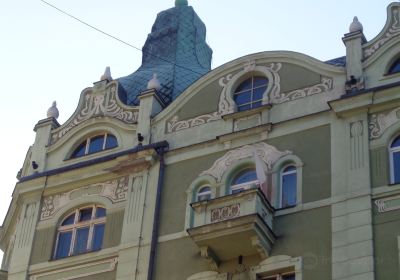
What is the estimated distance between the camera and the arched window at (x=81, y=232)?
93.8 feet

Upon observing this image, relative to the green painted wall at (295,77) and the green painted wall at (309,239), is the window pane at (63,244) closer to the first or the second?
the green painted wall at (309,239)

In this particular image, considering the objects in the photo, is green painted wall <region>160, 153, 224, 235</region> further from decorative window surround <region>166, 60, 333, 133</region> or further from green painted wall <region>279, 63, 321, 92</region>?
green painted wall <region>279, 63, 321, 92</region>

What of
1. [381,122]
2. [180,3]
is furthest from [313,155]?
[180,3]

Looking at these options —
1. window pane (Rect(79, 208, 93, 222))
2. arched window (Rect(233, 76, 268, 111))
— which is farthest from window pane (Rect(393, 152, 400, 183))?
window pane (Rect(79, 208, 93, 222))

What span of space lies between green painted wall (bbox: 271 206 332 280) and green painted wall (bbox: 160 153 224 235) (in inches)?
118

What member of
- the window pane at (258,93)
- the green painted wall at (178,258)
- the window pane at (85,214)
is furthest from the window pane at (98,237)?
the window pane at (258,93)

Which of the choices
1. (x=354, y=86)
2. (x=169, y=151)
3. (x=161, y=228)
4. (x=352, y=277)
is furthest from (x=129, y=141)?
(x=352, y=277)

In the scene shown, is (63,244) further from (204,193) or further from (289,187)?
(289,187)

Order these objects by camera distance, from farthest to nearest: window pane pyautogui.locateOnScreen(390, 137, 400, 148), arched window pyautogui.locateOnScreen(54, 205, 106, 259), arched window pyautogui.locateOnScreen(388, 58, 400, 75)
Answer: arched window pyautogui.locateOnScreen(54, 205, 106, 259), arched window pyautogui.locateOnScreen(388, 58, 400, 75), window pane pyautogui.locateOnScreen(390, 137, 400, 148)

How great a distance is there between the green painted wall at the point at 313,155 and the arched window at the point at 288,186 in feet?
1.04

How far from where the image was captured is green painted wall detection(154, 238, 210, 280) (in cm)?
2625

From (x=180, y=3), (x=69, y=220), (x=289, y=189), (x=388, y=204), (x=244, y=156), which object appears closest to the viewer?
(x=388, y=204)

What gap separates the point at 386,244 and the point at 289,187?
348cm

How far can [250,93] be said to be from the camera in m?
29.2
